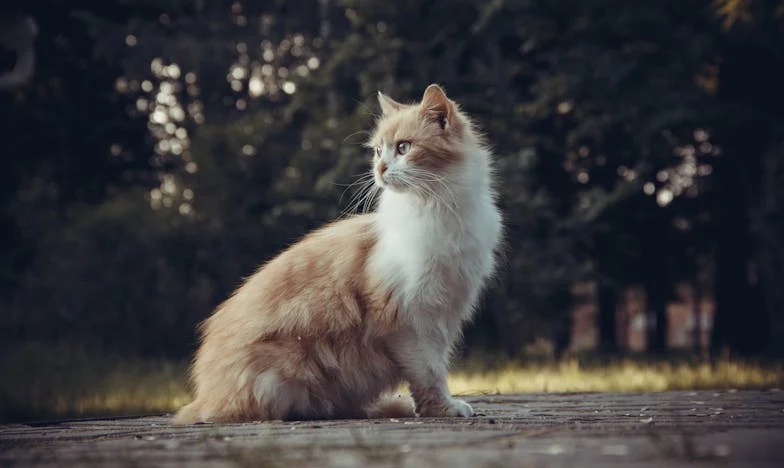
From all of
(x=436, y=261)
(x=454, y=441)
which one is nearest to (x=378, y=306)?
(x=436, y=261)

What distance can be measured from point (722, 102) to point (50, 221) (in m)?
11.9

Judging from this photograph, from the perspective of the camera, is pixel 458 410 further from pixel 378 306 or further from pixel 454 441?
pixel 454 441

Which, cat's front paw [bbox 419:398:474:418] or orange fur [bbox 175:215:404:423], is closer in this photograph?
orange fur [bbox 175:215:404:423]

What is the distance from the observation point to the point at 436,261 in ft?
16.7

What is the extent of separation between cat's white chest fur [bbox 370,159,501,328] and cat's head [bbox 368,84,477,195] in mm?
129

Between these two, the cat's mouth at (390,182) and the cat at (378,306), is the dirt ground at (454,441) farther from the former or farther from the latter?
the cat's mouth at (390,182)

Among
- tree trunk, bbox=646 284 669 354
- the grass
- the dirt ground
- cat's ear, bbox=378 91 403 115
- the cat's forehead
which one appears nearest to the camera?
the dirt ground

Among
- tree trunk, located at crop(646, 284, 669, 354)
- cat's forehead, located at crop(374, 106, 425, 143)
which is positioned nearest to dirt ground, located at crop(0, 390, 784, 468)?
cat's forehead, located at crop(374, 106, 425, 143)

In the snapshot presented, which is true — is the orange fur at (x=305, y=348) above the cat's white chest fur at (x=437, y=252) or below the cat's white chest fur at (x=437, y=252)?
below

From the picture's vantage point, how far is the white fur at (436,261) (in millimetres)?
5039

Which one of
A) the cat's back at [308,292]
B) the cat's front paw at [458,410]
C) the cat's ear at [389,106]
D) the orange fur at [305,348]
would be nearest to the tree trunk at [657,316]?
the cat's ear at [389,106]

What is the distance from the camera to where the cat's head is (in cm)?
529

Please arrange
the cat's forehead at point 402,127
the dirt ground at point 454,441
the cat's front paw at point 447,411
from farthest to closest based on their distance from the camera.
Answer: the cat's forehead at point 402,127 < the cat's front paw at point 447,411 < the dirt ground at point 454,441

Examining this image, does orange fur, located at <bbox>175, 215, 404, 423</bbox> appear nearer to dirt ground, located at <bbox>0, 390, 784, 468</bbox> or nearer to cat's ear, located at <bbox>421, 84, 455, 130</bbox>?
dirt ground, located at <bbox>0, 390, 784, 468</bbox>
